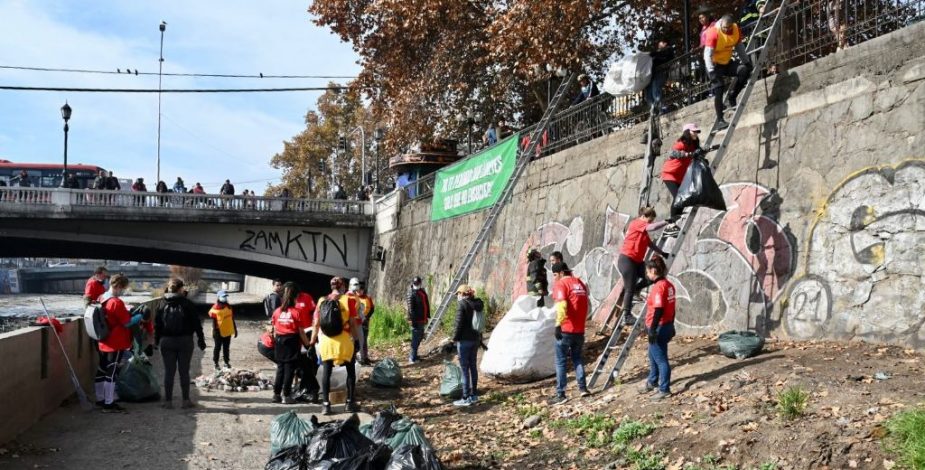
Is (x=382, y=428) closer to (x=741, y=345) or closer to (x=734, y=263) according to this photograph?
(x=741, y=345)

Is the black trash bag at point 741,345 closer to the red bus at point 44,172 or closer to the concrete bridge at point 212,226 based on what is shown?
the concrete bridge at point 212,226

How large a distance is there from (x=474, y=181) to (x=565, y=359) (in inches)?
470

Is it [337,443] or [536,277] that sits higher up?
[536,277]

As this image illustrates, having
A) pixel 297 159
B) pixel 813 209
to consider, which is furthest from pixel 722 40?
pixel 297 159

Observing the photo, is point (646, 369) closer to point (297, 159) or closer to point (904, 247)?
point (904, 247)

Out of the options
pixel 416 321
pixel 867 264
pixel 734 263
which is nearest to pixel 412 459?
pixel 867 264

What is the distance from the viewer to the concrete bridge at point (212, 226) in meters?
33.5

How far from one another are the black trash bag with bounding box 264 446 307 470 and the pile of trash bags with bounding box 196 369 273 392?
5.94 metres

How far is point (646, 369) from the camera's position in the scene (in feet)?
33.8

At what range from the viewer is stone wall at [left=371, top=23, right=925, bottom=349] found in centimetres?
864

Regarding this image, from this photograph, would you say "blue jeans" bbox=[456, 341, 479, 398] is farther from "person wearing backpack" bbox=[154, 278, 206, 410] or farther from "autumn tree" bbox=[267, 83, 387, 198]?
"autumn tree" bbox=[267, 83, 387, 198]

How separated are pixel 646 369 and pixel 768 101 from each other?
13.0 ft

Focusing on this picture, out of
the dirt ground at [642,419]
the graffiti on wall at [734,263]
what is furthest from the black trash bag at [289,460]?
the graffiti on wall at [734,263]

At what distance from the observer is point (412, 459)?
654 centimetres
